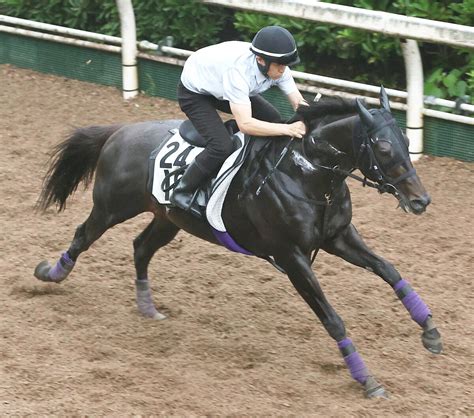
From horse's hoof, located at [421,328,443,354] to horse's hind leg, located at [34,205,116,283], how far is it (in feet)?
7.59

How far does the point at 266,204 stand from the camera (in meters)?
5.85

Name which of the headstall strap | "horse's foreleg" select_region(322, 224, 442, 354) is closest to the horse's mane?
the headstall strap

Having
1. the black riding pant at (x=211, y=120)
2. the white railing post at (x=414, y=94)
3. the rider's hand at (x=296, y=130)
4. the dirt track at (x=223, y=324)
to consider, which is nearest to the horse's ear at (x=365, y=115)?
the rider's hand at (x=296, y=130)

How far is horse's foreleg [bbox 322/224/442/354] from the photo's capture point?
574cm

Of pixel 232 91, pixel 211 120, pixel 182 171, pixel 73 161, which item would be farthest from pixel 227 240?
pixel 73 161

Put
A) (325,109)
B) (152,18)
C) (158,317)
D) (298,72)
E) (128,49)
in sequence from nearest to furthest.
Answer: (325,109) → (158,317) → (298,72) → (128,49) → (152,18)

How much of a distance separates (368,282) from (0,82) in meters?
5.99

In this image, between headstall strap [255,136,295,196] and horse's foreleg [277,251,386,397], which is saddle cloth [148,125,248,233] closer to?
headstall strap [255,136,295,196]

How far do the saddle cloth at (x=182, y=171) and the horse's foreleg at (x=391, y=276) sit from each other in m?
0.72

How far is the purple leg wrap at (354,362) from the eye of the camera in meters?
5.55

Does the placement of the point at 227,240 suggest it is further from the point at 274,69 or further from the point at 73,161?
the point at 73,161

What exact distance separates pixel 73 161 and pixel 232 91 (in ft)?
6.31

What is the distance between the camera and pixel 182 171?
627 centimetres

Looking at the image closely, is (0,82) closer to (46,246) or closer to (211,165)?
(46,246)
